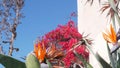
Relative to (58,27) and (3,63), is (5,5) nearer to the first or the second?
(58,27)

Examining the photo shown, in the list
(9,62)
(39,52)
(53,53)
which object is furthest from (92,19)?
(9,62)

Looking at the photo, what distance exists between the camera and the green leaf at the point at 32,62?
1.77 meters

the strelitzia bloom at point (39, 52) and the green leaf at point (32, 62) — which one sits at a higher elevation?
the strelitzia bloom at point (39, 52)

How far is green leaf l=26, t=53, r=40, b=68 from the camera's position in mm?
1769

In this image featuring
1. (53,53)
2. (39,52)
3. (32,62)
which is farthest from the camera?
(53,53)

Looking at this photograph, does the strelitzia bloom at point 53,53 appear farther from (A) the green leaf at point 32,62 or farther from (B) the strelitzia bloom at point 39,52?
(A) the green leaf at point 32,62

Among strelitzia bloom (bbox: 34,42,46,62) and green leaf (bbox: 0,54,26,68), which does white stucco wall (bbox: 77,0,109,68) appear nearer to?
strelitzia bloom (bbox: 34,42,46,62)

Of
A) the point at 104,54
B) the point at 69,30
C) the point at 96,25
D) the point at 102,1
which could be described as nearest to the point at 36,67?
the point at 104,54

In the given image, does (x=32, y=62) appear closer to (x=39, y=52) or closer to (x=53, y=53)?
(x=39, y=52)

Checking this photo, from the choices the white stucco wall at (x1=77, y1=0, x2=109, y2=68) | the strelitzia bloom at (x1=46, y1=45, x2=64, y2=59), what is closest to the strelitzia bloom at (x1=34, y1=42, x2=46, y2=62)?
the strelitzia bloom at (x1=46, y1=45, x2=64, y2=59)

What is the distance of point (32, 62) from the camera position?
177 cm

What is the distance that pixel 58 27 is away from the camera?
52.9 ft

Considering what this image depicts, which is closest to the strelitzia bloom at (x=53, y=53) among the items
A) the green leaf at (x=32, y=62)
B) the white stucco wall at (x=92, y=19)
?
the green leaf at (x=32, y=62)

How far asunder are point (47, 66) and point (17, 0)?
14044mm
